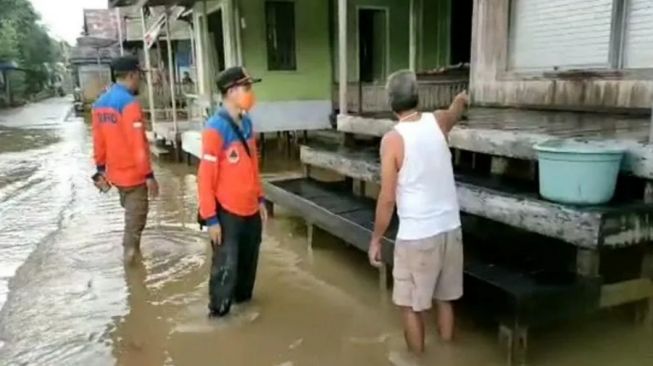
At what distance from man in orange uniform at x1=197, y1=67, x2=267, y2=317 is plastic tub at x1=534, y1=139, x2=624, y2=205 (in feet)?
6.31

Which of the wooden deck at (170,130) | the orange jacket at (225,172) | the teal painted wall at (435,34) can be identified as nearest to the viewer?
the orange jacket at (225,172)

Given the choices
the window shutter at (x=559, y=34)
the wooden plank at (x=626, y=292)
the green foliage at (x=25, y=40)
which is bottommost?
the wooden plank at (x=626, y=292)

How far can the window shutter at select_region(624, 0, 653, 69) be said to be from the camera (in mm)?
5078

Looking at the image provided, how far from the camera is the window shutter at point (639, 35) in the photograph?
5.08 meters

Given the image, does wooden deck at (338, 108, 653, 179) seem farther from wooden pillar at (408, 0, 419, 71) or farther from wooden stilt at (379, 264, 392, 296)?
wooden pillar at (408, 0, 419, 71)

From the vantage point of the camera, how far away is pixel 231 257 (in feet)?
13.2

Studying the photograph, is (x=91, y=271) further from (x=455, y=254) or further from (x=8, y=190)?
(x=8, y=190)

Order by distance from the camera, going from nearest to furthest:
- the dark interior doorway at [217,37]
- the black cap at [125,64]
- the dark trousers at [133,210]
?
the black cap at [125,64], the dark trousers at [133,210], the dark interior doorway at [217,37]

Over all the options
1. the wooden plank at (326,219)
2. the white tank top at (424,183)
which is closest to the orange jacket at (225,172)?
the wooden plank at (326,219)

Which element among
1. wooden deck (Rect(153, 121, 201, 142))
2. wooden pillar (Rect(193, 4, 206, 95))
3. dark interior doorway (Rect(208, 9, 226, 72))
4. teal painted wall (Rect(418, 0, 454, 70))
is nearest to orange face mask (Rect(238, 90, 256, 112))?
teal painted wall (Rect(418, 0, 454, 70))

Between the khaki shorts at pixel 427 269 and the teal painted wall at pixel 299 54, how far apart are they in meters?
8.16

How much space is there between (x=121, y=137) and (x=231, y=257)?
1.76 meters

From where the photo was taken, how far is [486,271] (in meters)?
3.58

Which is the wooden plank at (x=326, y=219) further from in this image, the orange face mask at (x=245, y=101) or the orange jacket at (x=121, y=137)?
the orange jacket at (x=121, y=137)
